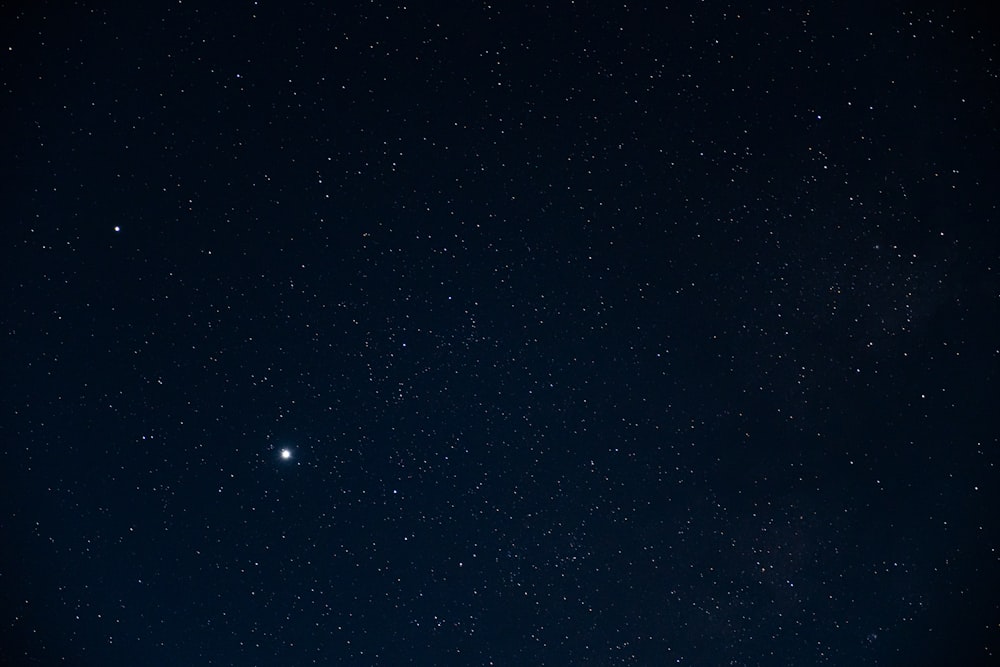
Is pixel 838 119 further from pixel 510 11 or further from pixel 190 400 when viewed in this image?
pixel 190 400

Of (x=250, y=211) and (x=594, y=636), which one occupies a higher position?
(x=250, y=211)

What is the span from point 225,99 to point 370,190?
30 centimetres

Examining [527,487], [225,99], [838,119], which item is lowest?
[527,487]

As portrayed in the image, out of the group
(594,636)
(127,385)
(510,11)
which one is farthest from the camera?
(594,636)

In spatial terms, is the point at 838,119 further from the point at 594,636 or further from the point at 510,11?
the point at 594,636

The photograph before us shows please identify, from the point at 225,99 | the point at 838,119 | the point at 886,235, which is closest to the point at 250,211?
the point at 225,99

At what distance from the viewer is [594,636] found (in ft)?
4.01

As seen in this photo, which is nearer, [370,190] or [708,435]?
[370,190]

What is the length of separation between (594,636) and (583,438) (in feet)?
1.59

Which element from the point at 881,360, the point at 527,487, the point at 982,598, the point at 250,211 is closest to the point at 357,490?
the point at 527,487

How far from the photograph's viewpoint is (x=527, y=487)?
114 cm

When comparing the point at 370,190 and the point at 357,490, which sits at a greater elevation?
the point at 370,190

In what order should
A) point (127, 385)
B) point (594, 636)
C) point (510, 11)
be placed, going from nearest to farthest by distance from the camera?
point (510, 11)
point (127, 385)
point (594, 636)

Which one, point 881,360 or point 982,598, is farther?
point 982,598
